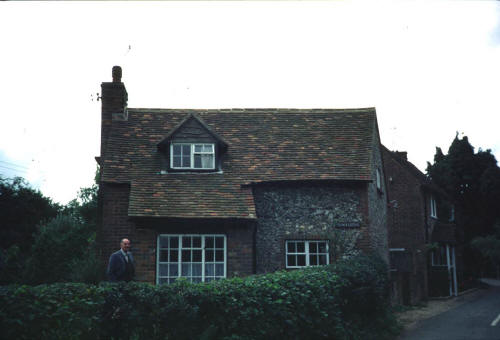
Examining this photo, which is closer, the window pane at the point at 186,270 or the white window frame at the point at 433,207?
the window pane at the point at 186,270

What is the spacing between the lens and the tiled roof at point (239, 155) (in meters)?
15.8

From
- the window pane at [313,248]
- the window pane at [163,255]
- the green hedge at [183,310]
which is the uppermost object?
the window pane at [313,248]

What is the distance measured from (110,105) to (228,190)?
6.30 meters

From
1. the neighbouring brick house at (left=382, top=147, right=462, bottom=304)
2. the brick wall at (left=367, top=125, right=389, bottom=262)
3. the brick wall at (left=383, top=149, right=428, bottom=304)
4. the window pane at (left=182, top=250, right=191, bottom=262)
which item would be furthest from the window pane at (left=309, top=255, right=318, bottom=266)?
the brick wall at (left=383, top=149, right=428, bottom=304)

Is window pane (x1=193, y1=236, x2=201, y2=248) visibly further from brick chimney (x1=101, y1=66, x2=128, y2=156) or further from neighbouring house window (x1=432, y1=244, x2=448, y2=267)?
neighbouring house window (x1=432, y1=244, x2=448, y2=267)

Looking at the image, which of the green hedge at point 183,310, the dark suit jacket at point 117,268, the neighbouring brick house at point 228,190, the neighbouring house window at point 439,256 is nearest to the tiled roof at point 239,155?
the neighbouring brick house at point 228,190

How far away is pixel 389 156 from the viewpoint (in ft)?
90.2

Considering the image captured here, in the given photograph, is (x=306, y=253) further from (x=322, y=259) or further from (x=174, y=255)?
(x=174, y=255)

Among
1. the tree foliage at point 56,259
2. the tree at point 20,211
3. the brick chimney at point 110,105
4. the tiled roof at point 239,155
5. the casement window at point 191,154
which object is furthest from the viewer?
the tree at point 20,211

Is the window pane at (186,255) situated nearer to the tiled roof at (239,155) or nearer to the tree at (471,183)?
the tiled roof at (239,155)

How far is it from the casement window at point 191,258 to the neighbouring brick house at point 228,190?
0.03 metres

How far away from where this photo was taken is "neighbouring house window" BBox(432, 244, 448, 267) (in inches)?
1166

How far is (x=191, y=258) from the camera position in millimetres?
15648

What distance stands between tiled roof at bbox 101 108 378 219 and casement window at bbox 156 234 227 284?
3.50ft
